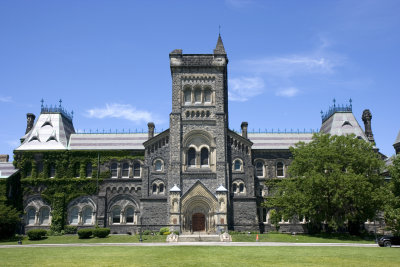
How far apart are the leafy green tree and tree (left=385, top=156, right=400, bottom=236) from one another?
38713mm

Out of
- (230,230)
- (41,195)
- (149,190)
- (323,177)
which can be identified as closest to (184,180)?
(149,190)

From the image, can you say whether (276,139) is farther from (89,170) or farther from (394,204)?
(89,170)

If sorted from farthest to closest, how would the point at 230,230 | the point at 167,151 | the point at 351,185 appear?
the point at 167,151 < the point at 230,230 < the point at 351,185

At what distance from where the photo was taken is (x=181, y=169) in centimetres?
4644

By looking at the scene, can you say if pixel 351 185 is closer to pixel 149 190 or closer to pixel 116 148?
pixel 149 190

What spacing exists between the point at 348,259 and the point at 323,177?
62.0 ft

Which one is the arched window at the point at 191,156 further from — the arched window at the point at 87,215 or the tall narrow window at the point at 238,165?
the arched window at the point at 87,215

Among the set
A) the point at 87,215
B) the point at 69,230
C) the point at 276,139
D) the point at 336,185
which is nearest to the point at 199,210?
the point at 87,215

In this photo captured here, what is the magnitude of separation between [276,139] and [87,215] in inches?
1127

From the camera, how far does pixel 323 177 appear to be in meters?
39.5

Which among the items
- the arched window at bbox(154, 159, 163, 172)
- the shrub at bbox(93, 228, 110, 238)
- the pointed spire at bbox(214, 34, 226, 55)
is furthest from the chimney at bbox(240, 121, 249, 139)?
the shrub at bbox(93, 228, 110, 238)

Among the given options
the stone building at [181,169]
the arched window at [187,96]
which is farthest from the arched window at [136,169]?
the arched window at [187,96]

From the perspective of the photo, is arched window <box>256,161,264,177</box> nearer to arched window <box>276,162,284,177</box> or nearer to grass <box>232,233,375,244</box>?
arched window <box>276,162,284,177</box>

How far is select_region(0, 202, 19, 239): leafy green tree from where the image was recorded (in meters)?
42.3
